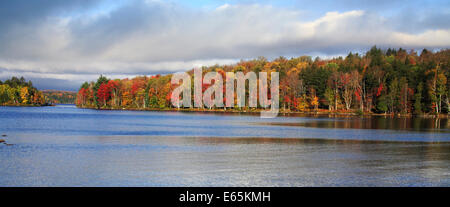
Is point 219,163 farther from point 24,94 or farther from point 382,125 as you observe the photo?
point 24,94

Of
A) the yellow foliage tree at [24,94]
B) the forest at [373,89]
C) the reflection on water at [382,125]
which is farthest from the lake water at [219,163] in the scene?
the yellow foliage tree at [24,94]

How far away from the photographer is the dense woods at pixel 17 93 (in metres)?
134

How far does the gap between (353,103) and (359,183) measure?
72633mm

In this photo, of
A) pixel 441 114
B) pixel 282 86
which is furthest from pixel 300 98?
pixel 441 114

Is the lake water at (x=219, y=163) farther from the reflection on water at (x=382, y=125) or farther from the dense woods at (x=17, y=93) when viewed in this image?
the dense woods at (x=17, y=93)

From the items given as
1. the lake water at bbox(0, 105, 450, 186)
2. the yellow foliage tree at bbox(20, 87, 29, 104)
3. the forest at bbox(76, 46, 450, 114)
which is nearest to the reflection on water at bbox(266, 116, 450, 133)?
the lake water at bbox(0, 105, 450, 186)

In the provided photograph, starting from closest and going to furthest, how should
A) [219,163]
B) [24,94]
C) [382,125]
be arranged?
[219,163] → [382,125] → [24,94]

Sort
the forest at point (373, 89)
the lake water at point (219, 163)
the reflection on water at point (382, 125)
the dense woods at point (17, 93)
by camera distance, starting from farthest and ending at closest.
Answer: the dense woods at point (17, 93)
the forest at point (373, 89)
the reflection on water at point (382, 125)
the lake water at point (219, 163)

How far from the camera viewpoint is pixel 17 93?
137000 millimetres

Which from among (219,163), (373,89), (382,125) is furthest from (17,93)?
(219,163)

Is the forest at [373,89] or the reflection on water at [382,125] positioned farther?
the forest at [373,89]

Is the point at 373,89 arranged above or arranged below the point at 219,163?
above

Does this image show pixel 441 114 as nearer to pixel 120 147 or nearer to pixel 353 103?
pixel 353 103

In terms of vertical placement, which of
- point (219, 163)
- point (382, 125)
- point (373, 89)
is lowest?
point (382, 125)
